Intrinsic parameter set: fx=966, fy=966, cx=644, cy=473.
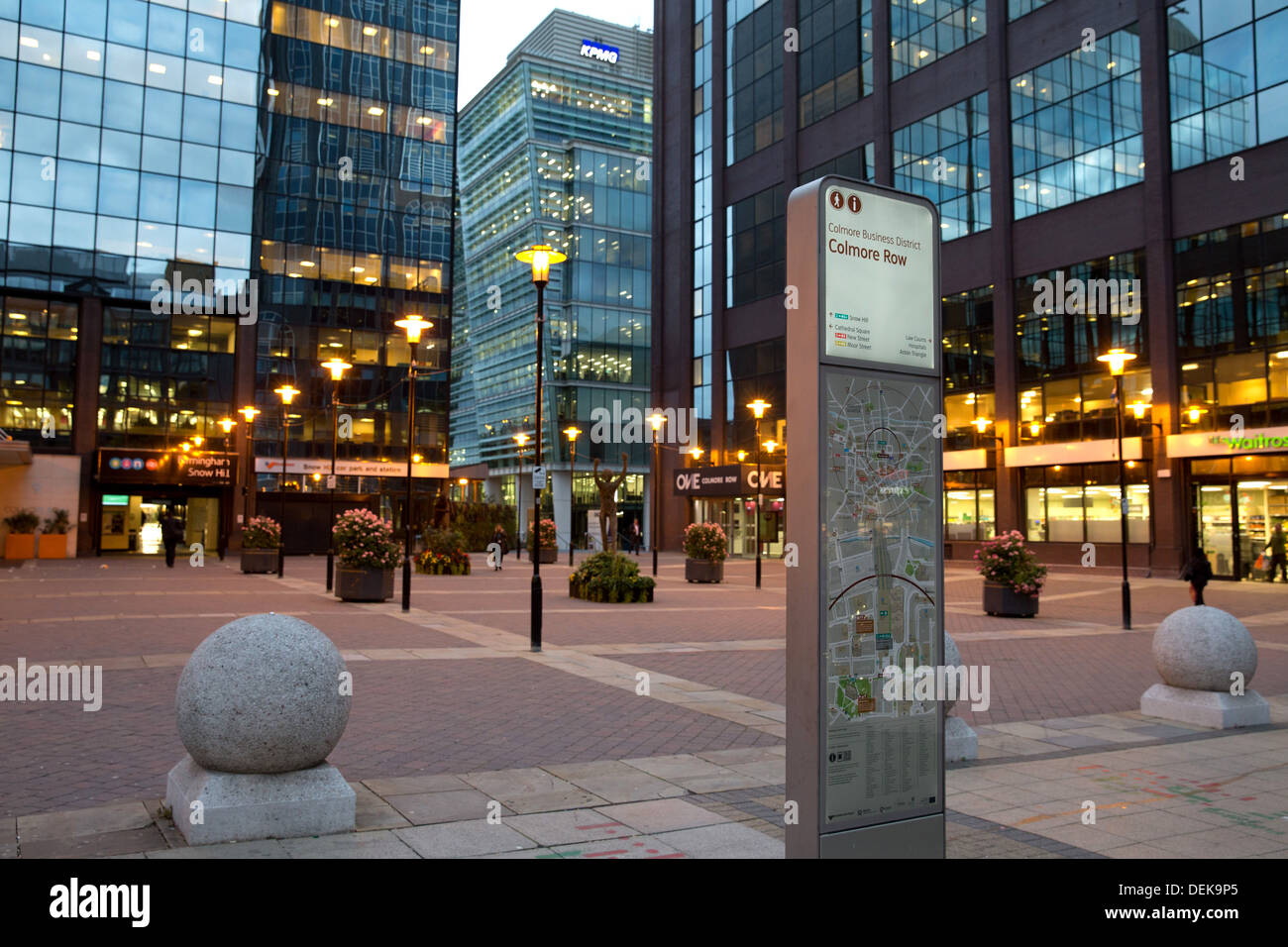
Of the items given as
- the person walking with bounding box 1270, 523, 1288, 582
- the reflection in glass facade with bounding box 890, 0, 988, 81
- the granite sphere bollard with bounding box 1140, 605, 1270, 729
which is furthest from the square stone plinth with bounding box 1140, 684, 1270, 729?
the reflection in glass facade with bounding box 890, 0, 988, 81

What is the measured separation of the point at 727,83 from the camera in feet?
188

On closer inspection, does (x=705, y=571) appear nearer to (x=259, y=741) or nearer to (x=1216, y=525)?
(x=1216, y=525)

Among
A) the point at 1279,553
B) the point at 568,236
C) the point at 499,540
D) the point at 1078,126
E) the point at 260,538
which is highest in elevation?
the point at 568,236

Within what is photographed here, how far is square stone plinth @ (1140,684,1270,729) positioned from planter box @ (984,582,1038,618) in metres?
11.1

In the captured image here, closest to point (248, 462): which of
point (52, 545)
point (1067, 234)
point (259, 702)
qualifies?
point (52, 545)

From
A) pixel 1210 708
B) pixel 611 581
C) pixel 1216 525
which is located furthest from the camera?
pixel 1216 525

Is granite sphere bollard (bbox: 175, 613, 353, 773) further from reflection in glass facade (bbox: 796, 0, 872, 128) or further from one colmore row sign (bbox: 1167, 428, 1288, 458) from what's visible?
reflection in glass facade (bbox: 796, 0, 872, 128)

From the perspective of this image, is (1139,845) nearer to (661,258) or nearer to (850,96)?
(850,96)

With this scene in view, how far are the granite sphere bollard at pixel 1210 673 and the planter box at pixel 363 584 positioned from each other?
53.7 ft

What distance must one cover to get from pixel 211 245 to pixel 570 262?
107 ft

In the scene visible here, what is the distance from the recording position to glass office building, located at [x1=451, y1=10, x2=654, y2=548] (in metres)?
76.6

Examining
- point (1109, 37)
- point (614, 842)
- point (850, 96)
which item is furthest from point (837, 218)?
point (850, 96)

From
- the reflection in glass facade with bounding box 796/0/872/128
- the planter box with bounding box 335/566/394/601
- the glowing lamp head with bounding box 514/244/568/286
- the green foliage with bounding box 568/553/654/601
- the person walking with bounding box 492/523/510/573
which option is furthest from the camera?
the reflection in glass facade with bounding box 796/0/872/128

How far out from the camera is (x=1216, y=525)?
34250 mm
